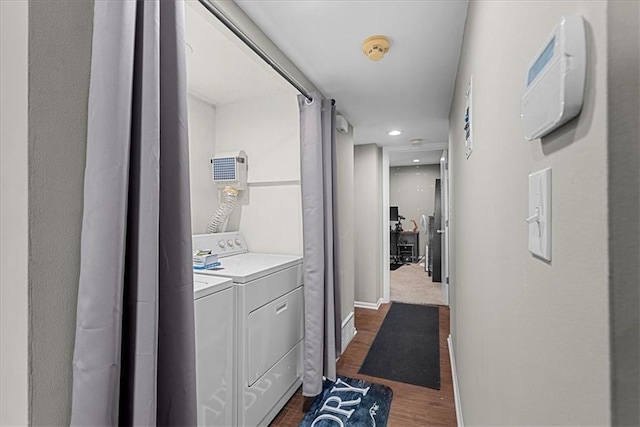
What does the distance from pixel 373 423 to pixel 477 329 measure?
1.12 meters

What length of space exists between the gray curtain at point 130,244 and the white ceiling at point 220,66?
2.69ft

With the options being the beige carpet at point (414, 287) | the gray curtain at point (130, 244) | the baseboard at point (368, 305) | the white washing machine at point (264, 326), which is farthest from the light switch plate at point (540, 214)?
the beige carpet at point (414, 287)

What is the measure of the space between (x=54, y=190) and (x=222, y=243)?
67.2 inches

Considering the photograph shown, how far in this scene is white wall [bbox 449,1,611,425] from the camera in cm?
34

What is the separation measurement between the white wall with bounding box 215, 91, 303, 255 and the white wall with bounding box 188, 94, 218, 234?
0.11 metres

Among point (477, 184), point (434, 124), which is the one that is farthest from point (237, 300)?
point (434, 124)

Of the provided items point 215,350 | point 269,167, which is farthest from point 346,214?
point 215,350

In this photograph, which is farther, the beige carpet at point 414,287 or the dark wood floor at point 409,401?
the beige carpet at point 414,287

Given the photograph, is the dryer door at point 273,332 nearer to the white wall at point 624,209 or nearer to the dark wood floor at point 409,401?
the dark wood floor at point 409,401

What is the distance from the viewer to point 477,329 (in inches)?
49.5

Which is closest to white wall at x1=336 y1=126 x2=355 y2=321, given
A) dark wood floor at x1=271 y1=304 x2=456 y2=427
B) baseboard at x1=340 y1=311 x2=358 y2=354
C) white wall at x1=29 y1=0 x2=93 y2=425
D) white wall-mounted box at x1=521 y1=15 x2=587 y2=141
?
baseboard at x1=340 y1=311 x2=358 y2=354

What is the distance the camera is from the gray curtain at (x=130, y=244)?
690 millimetres

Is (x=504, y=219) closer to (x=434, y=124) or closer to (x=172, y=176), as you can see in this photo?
(x=172, y=176)
